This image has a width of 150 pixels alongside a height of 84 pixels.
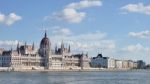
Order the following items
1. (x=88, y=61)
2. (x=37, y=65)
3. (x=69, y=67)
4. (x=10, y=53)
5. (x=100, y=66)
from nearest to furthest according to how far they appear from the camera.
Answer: (x=10, y=53)
(x=37, y=65)
(x=69, y=67)
(x=88, y=61)
(x=100, y=66)

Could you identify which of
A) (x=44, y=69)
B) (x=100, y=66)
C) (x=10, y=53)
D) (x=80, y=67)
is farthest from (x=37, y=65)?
(x=100, y=66)

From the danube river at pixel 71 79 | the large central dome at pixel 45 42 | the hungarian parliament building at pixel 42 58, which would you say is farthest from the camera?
the large central dome at pixel 45 42

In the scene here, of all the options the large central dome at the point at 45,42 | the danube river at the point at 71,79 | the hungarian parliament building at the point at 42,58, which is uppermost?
the large central dome at the point at 45,42

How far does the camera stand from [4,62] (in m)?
140

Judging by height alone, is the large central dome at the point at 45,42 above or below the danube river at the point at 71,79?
above

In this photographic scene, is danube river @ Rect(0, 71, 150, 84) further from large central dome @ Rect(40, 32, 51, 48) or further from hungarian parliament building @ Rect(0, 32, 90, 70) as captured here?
large central dome @ Rect(40, 32, 51, 48)

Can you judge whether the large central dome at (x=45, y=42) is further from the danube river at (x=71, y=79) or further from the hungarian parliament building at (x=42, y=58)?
the danube river at (x=71, y=79)

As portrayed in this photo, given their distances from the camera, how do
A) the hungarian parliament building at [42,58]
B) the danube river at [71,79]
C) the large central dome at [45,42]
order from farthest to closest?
1. the large central dome at [45,42]
2. the hungarian parliament building at [42,58]
3. the danube river at [71,79]

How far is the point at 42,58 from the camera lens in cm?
15212

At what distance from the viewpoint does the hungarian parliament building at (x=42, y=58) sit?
140m

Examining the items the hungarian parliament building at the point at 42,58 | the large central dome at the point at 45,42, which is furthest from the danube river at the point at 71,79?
the large central dome at the point at 45,42

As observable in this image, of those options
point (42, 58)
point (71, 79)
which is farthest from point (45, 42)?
point (71, 79)

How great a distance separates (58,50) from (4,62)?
1155 inches

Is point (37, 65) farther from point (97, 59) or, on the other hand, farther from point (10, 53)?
point (97, 59)
